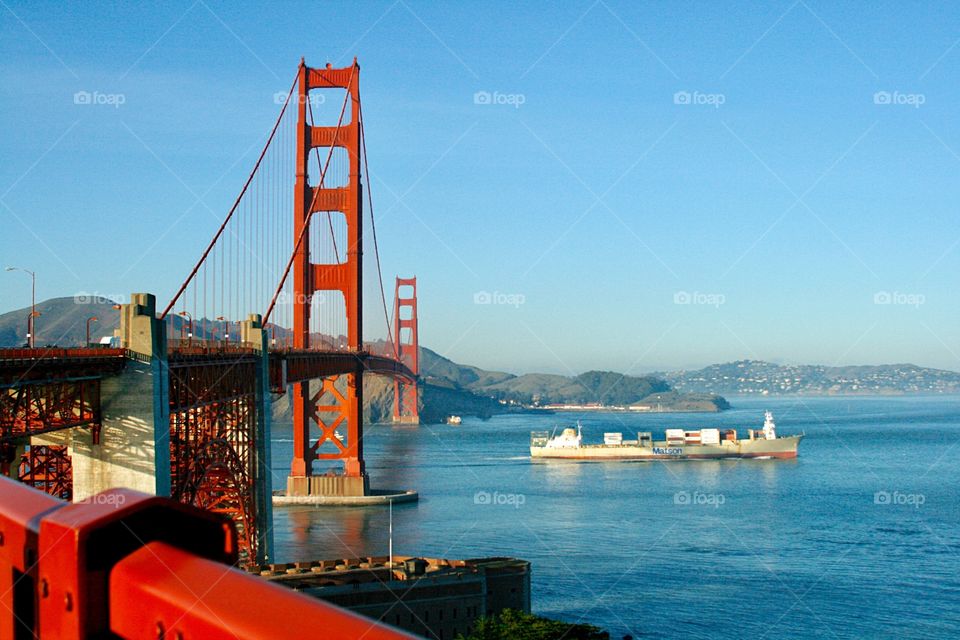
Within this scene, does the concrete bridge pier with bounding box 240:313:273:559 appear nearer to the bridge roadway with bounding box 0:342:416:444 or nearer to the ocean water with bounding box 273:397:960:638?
the bridge roadway with bounding box 0:342:416:444

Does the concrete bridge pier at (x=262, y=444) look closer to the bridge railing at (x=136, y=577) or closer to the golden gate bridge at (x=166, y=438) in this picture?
the golden gate bridge at (x=166, y=438)

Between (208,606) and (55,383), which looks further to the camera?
(55,383)

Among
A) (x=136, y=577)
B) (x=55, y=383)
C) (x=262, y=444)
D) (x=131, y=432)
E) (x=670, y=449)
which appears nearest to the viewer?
(x=136, y=577)

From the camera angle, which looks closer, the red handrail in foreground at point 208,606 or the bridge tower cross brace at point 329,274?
the red handrail in foreground at point 208,606

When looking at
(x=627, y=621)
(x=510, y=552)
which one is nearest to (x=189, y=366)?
(x=627, y=621)

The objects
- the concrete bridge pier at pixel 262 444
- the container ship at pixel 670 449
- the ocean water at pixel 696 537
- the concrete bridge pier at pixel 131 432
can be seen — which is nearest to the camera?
the concrete bridge pier at pixel 131 432

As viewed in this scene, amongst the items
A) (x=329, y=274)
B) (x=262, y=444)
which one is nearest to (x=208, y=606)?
(x=262, y=444)

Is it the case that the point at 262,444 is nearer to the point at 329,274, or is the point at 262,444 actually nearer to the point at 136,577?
the point at 329,274

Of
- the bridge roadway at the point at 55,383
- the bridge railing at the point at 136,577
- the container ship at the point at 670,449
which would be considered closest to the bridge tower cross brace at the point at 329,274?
the bridge roadway at the point at 55,383
